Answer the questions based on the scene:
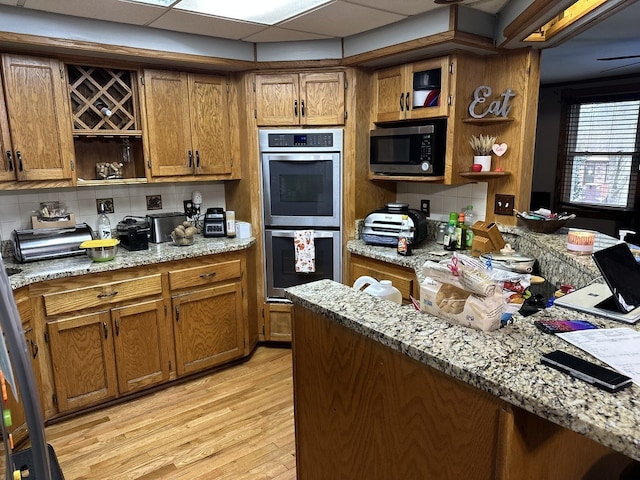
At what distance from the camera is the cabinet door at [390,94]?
3055 mm

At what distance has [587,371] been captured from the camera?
0.90 m

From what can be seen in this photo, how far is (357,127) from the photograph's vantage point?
323cm

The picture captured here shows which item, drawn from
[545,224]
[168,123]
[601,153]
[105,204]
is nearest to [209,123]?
[168,123]

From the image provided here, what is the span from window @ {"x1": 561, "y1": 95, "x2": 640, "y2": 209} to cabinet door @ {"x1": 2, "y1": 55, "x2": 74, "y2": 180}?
5668mm

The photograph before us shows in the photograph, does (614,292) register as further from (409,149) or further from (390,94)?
(390,94)

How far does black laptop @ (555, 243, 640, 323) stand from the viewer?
4.32 feet

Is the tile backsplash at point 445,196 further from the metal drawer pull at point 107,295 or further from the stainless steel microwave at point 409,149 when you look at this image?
the metal drawer pull at point 107,295

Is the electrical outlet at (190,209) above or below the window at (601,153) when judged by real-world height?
below

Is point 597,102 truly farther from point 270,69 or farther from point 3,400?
point 3,400

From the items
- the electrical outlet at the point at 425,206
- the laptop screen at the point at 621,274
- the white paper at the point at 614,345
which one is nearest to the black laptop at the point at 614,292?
the laptop screen at the point at 621,274

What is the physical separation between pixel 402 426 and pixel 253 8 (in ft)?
7.37

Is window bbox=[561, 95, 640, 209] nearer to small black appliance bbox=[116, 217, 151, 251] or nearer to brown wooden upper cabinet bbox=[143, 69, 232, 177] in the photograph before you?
brown wooden upper cabinet bbox=[143, 69, 232, 177]

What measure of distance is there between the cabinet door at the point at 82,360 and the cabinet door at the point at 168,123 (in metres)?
1.08

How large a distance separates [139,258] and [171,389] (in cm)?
92
